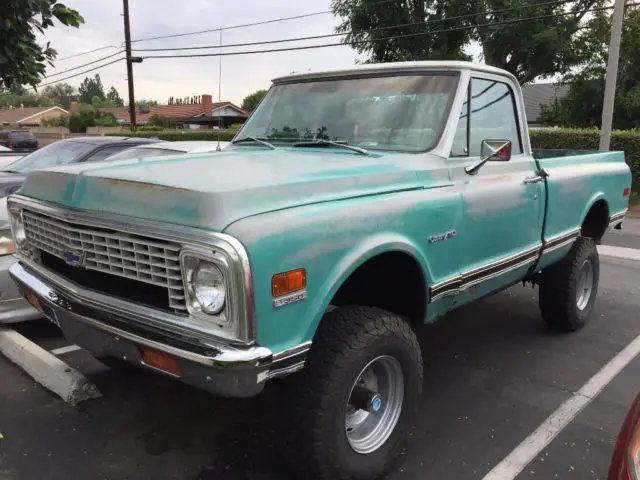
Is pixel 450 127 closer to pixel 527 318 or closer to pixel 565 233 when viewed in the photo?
pixel 565 233

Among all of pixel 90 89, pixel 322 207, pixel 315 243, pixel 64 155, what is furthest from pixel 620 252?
pixel 90 89

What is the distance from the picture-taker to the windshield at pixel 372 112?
338 cm

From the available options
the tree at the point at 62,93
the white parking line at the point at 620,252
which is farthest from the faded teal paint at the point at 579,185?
the tree at the point at 62,93

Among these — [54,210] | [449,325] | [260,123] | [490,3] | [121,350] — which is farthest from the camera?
[490,3]

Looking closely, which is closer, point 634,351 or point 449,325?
point 634,351

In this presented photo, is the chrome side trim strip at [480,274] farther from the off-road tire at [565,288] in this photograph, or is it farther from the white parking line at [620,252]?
the white parking line at [620,252]

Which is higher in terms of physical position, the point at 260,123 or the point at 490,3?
the point at 490,3

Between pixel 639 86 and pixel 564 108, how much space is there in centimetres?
408

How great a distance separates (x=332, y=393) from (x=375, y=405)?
0.45m

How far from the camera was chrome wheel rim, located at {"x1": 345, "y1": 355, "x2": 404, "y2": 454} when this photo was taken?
2707mm

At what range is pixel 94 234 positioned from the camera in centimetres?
250

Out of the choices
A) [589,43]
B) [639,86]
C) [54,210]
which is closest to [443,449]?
[54,210]

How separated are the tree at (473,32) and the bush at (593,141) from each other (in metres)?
8.34

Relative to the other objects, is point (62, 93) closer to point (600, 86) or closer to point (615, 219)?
point (600, 86)
